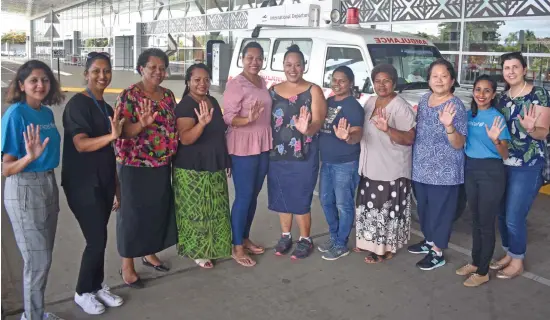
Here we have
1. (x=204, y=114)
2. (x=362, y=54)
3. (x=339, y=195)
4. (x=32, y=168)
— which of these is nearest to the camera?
(x=32, y=168)

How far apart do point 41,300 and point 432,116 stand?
2843mm

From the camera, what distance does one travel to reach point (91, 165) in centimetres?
302

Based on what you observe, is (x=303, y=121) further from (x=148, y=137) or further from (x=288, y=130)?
(x=148, y=137)

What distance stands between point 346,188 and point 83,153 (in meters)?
2.02

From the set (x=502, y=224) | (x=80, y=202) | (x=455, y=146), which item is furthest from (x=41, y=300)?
(x=502, y=224)

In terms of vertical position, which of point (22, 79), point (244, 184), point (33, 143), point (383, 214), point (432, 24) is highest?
point (432, 24)

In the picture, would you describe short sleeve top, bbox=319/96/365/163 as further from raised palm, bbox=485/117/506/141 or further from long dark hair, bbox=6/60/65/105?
long dark hair, bbox=6/60/65/105

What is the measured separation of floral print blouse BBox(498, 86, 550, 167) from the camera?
3580 mm

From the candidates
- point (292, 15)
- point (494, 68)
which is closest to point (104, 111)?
point (292, 15)

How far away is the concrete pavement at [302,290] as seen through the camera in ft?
10.9

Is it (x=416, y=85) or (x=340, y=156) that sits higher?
(x=416, y=85)

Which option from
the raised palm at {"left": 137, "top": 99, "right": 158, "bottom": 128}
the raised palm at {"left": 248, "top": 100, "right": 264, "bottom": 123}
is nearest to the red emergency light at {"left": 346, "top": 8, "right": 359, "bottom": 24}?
the raised palm at {"left": 248, "top": 100, "right": 264, "bottom": 123}

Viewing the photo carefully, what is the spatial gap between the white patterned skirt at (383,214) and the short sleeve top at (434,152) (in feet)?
0.82

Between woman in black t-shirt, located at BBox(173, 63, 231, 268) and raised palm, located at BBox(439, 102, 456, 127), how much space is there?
5.11ft
